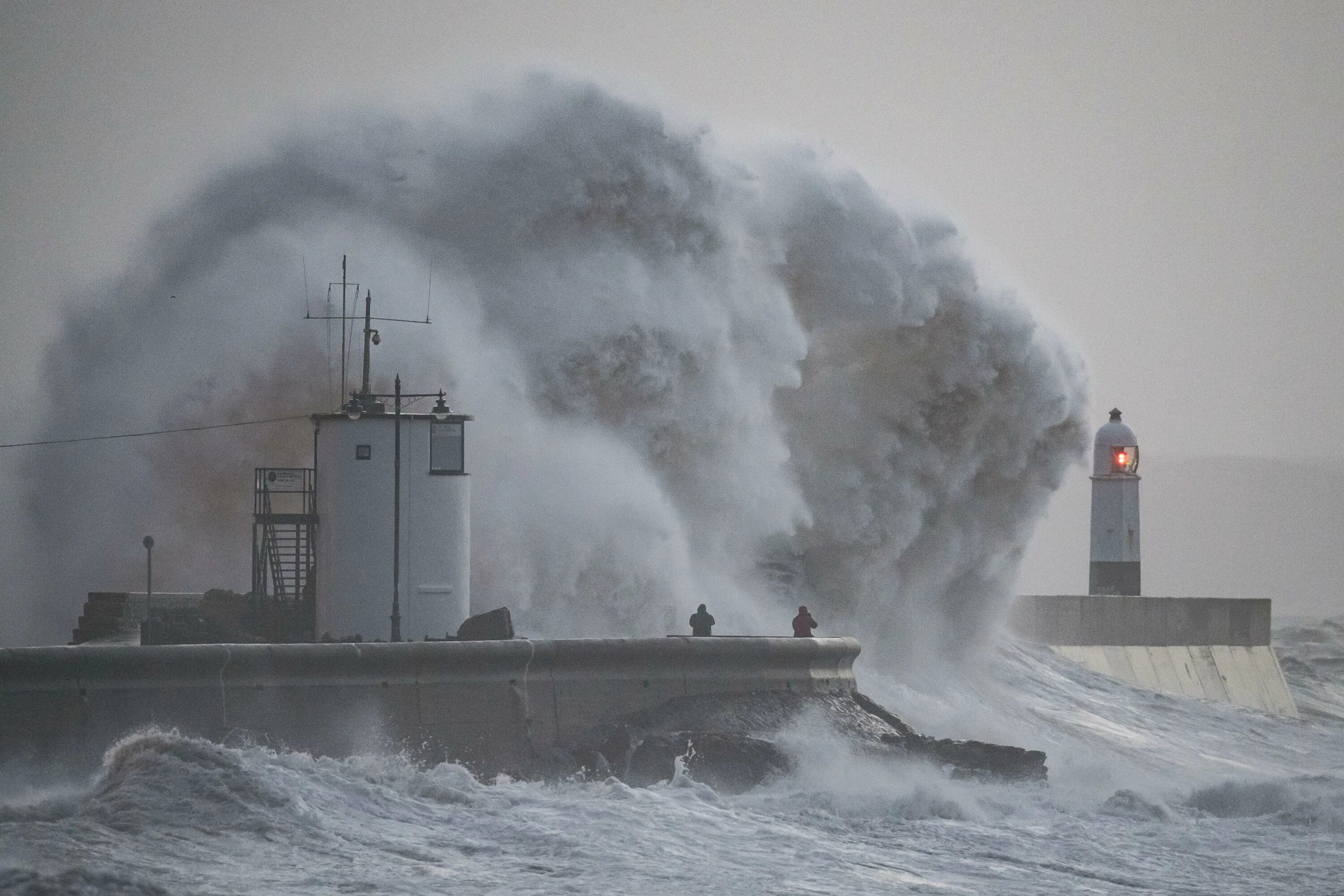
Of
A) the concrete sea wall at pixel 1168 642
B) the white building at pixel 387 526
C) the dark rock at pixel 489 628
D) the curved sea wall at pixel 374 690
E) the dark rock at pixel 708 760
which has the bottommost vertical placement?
the concrete sea wall at pixel 1168 642

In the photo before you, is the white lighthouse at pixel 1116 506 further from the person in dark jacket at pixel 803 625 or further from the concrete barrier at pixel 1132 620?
the person in dark jacket at pixel 803 625

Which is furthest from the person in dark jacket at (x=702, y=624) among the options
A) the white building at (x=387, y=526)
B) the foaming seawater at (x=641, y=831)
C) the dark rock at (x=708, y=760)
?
the white building at (x=387, y=526)

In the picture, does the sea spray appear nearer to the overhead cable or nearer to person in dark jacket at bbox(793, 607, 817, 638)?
the overhead cable

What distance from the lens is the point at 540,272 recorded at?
68.0 feet

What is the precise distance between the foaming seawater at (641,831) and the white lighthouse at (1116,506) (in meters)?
14.4

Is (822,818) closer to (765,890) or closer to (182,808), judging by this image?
(765,890)

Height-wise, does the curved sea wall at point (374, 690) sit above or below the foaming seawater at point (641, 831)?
above

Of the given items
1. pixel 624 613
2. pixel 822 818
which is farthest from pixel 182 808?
pixel 624 613

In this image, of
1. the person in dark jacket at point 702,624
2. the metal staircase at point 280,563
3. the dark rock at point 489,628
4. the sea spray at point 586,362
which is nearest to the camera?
the dark rock at point 489,628

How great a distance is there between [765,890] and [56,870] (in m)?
3.67

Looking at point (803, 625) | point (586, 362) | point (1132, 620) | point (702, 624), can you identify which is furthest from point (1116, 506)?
point (702, 624)

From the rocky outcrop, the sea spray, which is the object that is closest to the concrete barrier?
the sea spray

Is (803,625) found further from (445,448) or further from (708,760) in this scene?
(445,448)

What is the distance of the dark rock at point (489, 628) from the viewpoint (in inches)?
535
